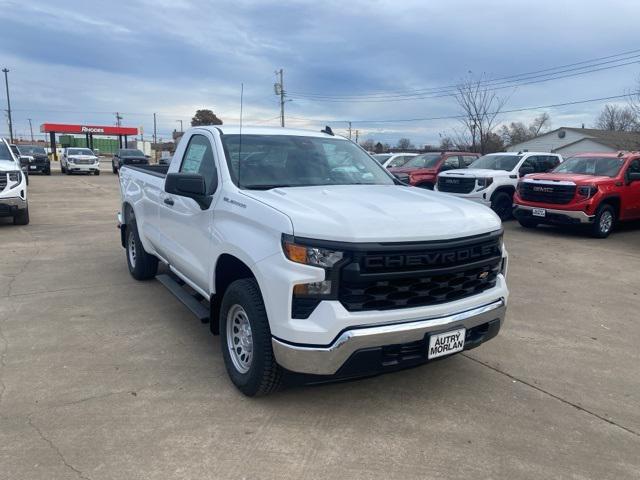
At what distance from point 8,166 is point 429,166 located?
453 inches

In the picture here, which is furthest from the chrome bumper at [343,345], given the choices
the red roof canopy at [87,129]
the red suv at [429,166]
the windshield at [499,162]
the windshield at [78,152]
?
the red roof canopy at [87,129]

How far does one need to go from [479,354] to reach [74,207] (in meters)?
14.0

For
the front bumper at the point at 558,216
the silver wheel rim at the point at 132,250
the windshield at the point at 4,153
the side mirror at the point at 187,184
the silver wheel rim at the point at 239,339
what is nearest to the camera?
the silver wheel rim at the point at 239,339

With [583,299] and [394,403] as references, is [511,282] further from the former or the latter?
[394,403]

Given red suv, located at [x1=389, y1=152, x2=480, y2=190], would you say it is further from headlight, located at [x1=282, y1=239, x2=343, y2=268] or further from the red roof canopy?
the red roof canopy

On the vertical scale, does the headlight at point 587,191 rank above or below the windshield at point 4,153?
below

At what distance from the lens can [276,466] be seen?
2799mm

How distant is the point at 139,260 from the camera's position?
6332 millimetres

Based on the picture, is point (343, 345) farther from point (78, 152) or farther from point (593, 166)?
point (78, 152)

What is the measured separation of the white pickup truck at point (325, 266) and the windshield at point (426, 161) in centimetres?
1239

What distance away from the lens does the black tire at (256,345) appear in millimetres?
3178

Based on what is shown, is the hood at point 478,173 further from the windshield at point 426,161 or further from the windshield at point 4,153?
the windshield at point 4,153

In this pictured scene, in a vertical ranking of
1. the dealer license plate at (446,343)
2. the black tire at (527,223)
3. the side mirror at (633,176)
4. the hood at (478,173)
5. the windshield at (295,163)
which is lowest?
the black tire at (527,223)

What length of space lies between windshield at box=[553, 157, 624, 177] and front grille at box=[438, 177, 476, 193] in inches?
79.1
